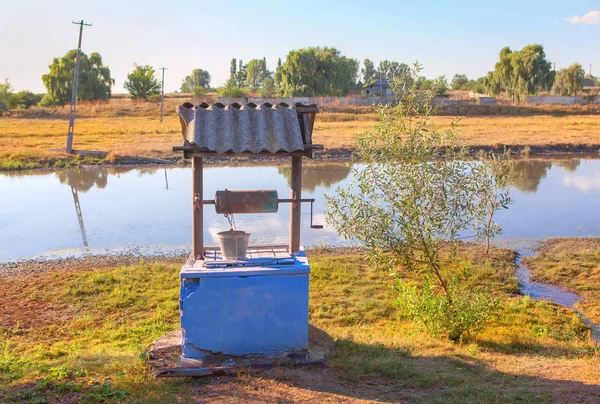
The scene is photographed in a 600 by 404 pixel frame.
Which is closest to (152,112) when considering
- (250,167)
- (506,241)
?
(250,167)

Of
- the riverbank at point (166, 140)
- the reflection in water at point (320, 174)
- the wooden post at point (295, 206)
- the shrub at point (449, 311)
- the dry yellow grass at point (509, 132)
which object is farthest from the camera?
the dry yellow grass at point (509, 132)

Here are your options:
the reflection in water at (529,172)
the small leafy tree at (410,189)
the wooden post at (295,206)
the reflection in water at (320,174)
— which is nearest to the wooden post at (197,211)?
the wooden post at (295,206)

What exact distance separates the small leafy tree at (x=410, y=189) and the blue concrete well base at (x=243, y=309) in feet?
5.36

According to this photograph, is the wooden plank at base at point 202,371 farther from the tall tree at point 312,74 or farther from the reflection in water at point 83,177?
the tall tree at point 312,74

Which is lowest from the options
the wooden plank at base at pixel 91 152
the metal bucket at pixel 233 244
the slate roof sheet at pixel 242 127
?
the metal bucket at pixel 233 244

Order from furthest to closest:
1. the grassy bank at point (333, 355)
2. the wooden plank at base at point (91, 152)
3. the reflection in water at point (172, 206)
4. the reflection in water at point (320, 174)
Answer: the wooden plank at base at point (91, 152)
the reflection in water at point (320, 174)
the reflection in water at point (172, 206)
the grassy bank at point (333, 355)

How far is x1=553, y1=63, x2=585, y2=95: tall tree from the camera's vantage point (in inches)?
3361

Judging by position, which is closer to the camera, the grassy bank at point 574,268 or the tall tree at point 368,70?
the grassy bank at point 574,268

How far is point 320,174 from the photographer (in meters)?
28.4

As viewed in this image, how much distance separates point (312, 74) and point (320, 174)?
50113 mm

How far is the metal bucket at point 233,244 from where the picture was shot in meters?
6.45

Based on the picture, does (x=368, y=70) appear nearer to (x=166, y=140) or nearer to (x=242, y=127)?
(x=166, y=140)

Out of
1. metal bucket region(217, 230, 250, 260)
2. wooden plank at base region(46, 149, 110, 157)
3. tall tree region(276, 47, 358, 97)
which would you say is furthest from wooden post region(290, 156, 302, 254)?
tall tree region(276, 47, 358, 97)

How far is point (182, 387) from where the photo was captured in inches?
228
